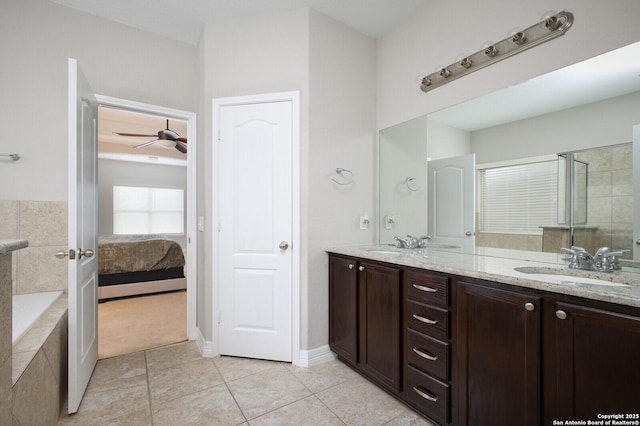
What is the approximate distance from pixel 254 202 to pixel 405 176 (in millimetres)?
1328

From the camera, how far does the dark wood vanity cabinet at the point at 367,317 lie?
1863 mm

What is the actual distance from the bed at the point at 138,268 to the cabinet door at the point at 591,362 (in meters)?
4.68

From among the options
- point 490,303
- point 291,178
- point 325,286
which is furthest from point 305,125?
point 490,303

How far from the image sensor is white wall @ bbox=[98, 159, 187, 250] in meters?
6.67

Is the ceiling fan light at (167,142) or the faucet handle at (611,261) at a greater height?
the ceiling fan light at (167,142)

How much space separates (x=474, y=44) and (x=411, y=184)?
1.09m

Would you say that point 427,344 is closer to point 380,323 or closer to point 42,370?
point 380,323

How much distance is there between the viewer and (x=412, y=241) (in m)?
2.46

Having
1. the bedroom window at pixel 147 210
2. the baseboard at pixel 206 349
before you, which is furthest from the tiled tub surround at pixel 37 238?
the bedroom window at pixel 147 210

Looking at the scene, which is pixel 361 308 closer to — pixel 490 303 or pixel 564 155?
pixel 490 303

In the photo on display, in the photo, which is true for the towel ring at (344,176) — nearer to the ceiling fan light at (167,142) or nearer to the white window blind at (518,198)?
the white window blind at (518,198)

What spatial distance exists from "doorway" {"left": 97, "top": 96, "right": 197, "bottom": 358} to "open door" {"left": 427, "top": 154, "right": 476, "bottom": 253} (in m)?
2.15

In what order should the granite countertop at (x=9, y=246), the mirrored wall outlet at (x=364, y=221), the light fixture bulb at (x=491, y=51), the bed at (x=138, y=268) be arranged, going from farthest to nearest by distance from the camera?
the bed at (x=138, y=268)
the mirrored wall outlet at (x=364, y=221)
the light fixture bulb at (x=491, y=51)
the granite countertop at (x=9, y=246)

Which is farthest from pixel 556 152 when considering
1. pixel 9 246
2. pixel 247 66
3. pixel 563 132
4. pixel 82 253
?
pixel 82 253
